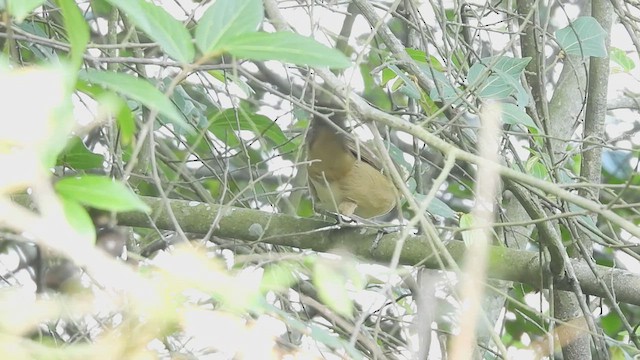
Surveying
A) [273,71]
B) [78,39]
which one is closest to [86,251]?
[78,39]

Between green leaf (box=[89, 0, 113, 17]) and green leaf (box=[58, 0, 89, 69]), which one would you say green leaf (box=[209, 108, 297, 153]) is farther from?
green leaf (box=[58, 0, 89, 69])

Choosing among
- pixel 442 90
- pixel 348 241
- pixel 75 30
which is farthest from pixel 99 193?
pixel 348 241

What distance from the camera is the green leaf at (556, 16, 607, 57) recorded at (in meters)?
2.14

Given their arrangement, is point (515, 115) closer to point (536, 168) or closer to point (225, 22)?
point (536, 168)

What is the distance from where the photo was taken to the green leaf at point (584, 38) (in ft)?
7.01

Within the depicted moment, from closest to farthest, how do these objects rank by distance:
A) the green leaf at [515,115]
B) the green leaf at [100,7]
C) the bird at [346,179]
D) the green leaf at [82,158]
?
the green leaf at [515,115] < the green leaf at [82,158] < the green leaf at [100,7] < the bird at [346,179]

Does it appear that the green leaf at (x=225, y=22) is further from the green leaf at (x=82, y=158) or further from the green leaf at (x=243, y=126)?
the green leaf at (x=243, y=126)

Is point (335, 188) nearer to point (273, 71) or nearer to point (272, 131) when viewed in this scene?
point (272, 131)

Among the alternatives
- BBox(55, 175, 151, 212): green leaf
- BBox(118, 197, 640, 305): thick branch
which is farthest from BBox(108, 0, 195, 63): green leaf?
BBox(118, 197, 640, 305): thick branch

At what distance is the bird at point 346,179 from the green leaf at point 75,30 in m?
1.69

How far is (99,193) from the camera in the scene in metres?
0.67

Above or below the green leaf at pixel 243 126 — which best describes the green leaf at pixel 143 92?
above

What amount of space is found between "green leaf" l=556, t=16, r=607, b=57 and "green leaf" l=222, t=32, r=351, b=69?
1.47 metres

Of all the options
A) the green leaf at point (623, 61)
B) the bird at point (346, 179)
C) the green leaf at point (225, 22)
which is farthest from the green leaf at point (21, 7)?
the green leaf at point (623, 61)
